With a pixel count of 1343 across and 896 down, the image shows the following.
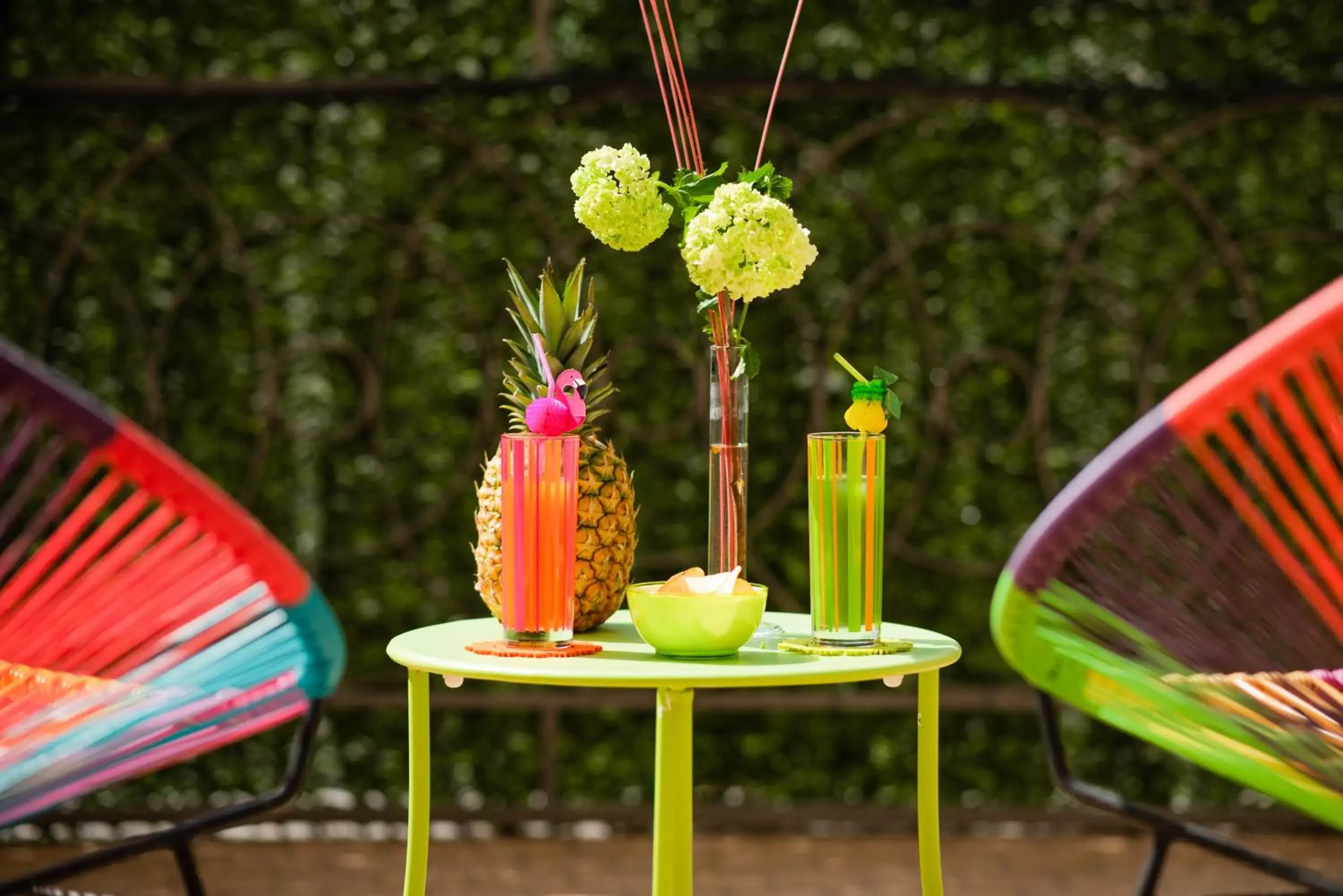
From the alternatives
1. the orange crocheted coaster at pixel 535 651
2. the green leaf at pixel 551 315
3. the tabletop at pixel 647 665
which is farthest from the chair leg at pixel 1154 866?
the green leaf at pixel 551 315

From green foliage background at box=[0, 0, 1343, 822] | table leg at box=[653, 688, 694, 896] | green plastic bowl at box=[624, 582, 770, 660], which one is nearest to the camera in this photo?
table leg at box=[653, 688, 694, 896]

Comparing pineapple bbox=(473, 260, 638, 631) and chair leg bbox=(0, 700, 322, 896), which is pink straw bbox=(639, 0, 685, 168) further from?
chair leg bbox=(0, 700, 322, 896)

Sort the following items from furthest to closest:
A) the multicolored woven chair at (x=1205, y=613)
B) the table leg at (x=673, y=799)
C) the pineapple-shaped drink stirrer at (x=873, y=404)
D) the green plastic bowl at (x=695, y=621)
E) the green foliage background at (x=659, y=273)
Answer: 1. the green foliage background at (x=659, y=273)
2. the pineapple-shaped drink stirrer at (x=873, y=404)
3. the green plastic bowl at (x=695, y=621)
4. the table leg at (x=673, y=799)
5. the multicolored woven chair at (x=1205, y=613)

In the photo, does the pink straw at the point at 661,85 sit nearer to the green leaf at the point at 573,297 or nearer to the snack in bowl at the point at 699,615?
the green leaf at the point at 573,297

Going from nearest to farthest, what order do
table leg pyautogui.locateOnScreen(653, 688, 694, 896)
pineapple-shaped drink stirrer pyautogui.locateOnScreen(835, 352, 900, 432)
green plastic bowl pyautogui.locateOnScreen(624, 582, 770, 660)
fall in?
1. table leg pyautogui.locateOnScreen(653, 688, 694, 896)
2. green plastic bowl pyautogui.locateOnScreen(624, 582, 770, 660)
3. pineapple-shaped drink stirrer pyautogui.locateOnScreen(835, 352, 900, 432)

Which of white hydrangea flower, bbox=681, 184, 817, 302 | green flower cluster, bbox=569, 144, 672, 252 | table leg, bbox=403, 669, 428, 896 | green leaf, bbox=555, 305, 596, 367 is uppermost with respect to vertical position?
green flower cluster, bbox=569, 144, 672, 252

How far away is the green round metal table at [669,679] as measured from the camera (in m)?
1.52

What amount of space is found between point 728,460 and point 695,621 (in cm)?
22

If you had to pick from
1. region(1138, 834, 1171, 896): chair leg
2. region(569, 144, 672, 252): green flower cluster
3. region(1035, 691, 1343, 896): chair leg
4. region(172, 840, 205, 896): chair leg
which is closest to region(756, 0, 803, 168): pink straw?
region(569, 144, 672, 252): green flower cluster

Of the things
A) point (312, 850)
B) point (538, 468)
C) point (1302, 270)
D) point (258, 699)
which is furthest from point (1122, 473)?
point (312, 850)

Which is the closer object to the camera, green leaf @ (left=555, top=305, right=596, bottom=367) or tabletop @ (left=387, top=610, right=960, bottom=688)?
tabletop @ (left=387, top=610, right=960, bottom=688)

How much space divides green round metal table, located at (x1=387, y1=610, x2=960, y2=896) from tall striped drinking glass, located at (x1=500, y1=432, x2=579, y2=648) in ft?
0.19

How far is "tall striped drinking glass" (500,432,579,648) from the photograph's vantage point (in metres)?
1.65

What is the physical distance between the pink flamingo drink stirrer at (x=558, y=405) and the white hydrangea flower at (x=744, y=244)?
177 mm
